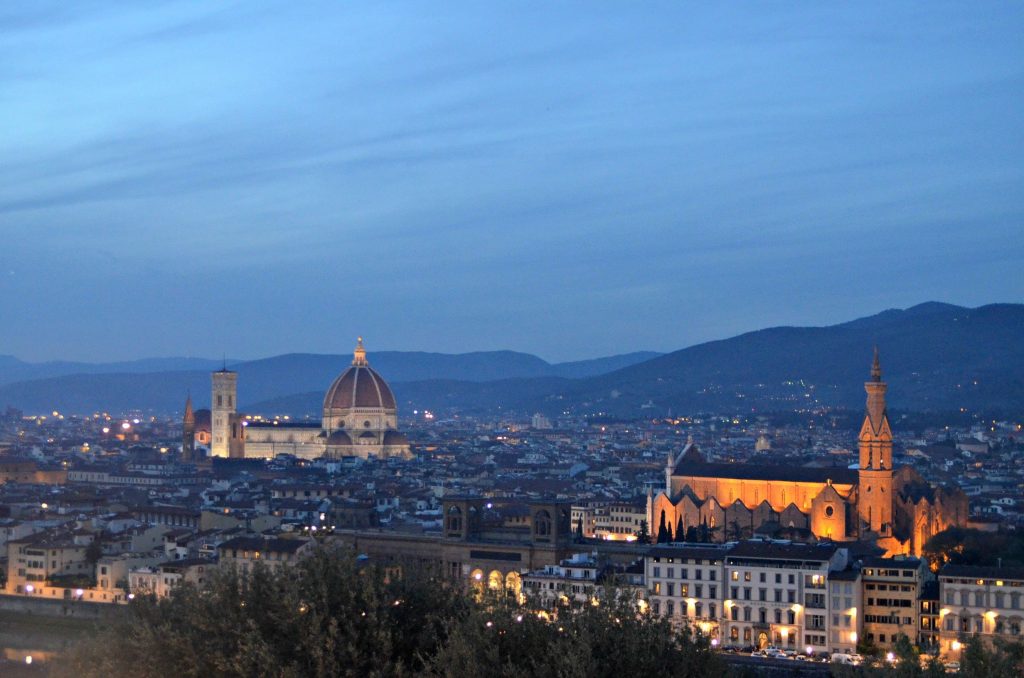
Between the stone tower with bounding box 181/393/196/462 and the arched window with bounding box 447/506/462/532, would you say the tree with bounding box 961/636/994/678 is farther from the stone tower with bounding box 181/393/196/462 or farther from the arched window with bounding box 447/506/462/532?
the stone tower with bounding box 181/393/196/462

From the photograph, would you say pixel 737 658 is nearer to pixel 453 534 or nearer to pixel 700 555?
pixel 700 555

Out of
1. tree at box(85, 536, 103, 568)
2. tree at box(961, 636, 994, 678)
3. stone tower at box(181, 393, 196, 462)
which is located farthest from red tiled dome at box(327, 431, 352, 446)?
tree at box(961, 636, 994, 678)

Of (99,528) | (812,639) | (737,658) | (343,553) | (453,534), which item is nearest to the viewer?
(343,553)

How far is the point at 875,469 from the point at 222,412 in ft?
219

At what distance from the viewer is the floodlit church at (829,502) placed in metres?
49.3

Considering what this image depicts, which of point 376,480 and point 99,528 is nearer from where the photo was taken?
point 99,528

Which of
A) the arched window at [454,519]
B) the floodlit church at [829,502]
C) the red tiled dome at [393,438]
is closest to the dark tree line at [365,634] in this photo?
the arched window at [454,519]

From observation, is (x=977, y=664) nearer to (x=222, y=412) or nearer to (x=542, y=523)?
(x=542, y=523)

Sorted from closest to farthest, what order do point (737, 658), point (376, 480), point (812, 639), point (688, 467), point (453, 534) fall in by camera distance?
1. point (737, 658)
2. point (812, 639)
3. point (453, 534)
4. point (688, 467)
5. point (376, 480)

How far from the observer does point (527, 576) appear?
41.5 metres

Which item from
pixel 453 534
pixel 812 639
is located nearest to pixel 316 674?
pixel 812 639

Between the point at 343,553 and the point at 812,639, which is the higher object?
the point at 343,553

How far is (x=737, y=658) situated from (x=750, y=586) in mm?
4092

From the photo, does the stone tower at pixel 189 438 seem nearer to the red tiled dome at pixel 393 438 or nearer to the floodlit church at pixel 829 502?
the red tiled dome at pixel 393 438
